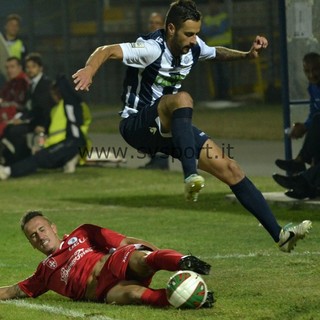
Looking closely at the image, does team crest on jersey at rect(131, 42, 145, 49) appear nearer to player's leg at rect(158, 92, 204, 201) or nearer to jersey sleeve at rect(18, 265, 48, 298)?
player's leg at rect(158, 92, 204, 201)

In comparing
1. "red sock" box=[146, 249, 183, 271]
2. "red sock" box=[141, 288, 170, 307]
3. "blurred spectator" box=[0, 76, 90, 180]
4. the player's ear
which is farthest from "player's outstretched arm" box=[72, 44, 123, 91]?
"blurred spectator" box=[0, 76, 90, 180]

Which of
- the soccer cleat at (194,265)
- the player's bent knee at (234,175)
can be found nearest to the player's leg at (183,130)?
the player's bent knee at (234,175)

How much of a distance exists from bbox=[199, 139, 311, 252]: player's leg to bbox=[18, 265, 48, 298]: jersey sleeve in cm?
165

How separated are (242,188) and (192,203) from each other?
5848 millimetres

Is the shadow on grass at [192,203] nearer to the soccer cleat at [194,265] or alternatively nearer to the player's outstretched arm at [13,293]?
the player's outstretched arm at [13,293]

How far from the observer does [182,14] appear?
10.6 metres

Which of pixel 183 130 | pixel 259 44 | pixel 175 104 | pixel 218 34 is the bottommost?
pixel 218 34

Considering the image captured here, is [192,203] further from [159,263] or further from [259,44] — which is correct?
[159,263]

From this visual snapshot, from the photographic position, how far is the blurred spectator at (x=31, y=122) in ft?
68.5

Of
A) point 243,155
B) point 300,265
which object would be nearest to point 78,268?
point 300,265

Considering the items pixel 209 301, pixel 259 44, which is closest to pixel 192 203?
pixel 259 44

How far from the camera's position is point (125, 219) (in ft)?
48.6

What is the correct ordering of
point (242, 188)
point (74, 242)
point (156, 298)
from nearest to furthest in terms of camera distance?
point (156, 298) < point (74, 242) < point (242, 188)

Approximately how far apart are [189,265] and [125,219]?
6.17 m
